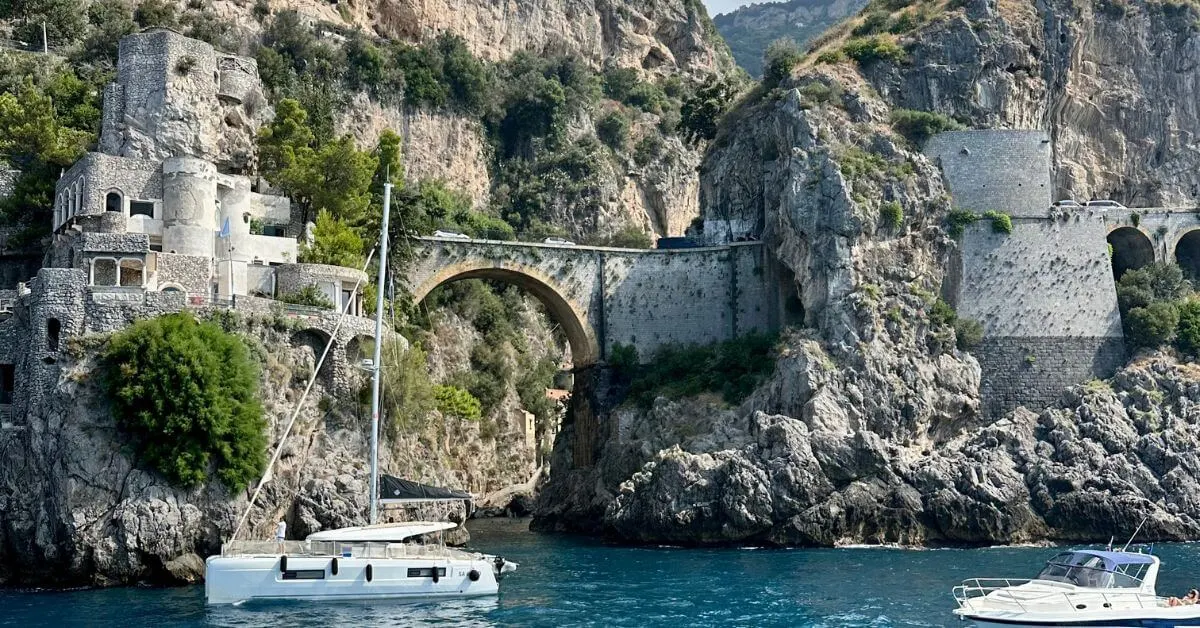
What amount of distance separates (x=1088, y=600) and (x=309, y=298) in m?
27.2

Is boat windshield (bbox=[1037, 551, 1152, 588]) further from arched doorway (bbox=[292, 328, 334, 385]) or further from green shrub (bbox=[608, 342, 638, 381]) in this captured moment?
green shrub (bbox=[608, 342, 638, 381])

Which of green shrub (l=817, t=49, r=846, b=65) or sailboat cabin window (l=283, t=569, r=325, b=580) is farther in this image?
green shrub (l=817, t=49, r=846, b=65)

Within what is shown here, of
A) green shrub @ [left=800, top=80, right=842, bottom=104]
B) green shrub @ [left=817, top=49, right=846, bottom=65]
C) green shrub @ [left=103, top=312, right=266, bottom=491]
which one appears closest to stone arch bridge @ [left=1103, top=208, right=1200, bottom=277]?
green shrub @ [left=800, top=80, right=842, bottom=104]

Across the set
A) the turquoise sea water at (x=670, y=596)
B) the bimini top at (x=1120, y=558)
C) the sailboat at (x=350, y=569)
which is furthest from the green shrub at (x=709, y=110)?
the bimini top at (x=1120, y=558)

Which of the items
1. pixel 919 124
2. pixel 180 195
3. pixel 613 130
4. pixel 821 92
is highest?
pixel 613 130

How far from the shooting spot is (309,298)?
151 feet

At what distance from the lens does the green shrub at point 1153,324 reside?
55125mm

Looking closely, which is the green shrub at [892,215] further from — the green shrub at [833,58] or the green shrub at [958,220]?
the green shrub at [833,58]

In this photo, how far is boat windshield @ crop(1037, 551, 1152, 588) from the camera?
96.4 feet

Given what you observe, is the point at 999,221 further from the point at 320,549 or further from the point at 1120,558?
the point at 320,549

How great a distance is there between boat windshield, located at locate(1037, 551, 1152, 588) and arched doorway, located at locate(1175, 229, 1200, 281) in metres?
35.0

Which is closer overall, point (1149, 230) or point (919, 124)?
point (919, 124)

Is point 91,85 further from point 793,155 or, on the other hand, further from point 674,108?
point 674,108

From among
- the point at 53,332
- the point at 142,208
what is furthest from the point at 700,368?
the point at 53,332
